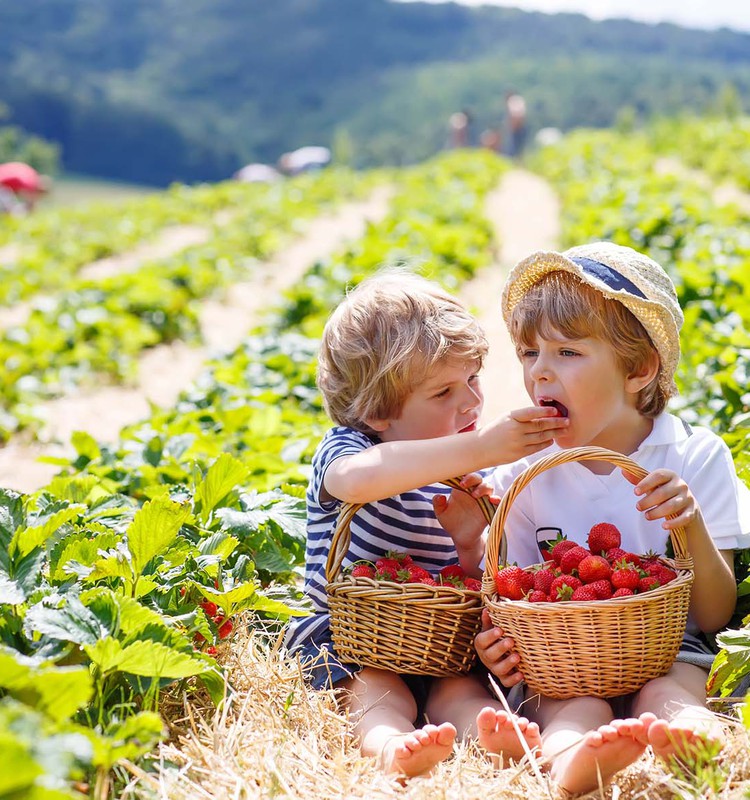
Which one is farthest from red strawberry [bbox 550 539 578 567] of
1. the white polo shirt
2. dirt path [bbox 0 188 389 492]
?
dirt path [bbox 0 188 389 492]

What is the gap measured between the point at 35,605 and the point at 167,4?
156 meters

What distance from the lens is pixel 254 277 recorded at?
1151 centimetres

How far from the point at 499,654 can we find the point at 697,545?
572 mm

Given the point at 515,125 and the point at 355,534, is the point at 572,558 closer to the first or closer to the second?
the point at 355,534

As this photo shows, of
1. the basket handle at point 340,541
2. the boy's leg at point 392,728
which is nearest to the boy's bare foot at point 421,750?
the boy's leg at point 392,728

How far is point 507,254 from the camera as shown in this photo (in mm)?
11445

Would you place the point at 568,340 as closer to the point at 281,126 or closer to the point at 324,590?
the point at 324,590

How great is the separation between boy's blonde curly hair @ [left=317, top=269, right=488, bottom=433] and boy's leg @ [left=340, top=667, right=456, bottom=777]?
0.75m

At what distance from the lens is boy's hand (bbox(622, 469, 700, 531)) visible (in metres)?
2.37

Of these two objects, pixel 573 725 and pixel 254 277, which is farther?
pixel 254 277

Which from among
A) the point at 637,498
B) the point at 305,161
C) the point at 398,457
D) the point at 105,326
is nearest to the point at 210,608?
the point at 398,457

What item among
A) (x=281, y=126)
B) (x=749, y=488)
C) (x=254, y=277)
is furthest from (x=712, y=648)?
(x=281, y=126)

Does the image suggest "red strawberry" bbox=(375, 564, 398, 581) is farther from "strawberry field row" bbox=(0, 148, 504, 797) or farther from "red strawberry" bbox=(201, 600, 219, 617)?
"red strawberry" bbox=(201, 600, 219, 617)

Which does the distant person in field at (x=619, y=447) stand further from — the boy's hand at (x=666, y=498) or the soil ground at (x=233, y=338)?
the soil ground at (x=233, y=338)
